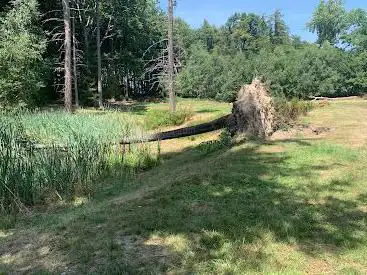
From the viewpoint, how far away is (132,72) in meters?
48.3

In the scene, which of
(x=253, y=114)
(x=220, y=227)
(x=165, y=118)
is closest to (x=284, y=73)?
(x=165, y=118)

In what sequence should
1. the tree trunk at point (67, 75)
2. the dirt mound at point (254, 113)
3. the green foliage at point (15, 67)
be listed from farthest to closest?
the tree trunk at point (67, 75) < the green foliage at point (15, 67) < the dirt mound at point (254, 113)

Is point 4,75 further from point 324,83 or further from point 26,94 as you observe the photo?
point 324,83

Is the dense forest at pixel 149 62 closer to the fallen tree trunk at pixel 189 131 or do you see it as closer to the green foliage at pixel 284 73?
the green foliage at pixel 284 73

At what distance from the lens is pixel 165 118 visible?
1919 cm

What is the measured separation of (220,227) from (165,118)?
578 inches

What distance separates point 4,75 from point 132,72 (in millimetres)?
27316

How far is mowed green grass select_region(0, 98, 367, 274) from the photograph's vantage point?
3.95 metres

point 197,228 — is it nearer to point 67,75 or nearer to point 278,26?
point 67,75

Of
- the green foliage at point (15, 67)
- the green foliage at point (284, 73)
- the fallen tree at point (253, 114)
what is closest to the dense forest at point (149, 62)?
the green foliage at point (284, 73)

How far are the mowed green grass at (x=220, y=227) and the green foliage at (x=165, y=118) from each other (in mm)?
11677

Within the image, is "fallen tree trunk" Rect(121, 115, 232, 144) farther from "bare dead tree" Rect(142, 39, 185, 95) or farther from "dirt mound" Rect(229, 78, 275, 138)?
"bare dead tree" Rect(142, 39, 185, 95)

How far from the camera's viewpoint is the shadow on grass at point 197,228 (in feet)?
13.2

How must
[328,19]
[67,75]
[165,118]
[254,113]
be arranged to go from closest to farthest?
1. [254,113]
2. [165,118]
3. [67,75]
4. [328,19]
